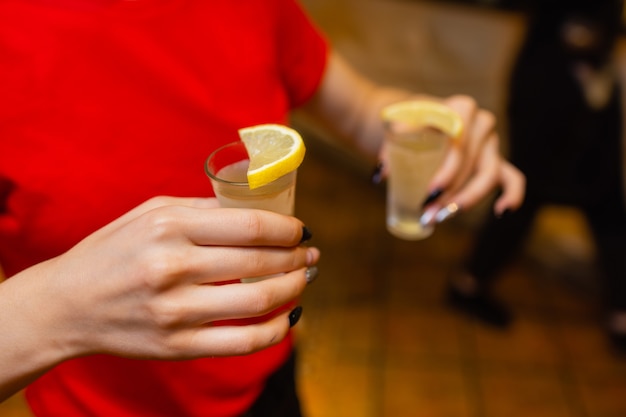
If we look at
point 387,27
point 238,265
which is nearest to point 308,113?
point 238,265

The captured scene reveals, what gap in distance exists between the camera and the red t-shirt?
0.68 metres

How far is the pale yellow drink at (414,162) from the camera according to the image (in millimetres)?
1036

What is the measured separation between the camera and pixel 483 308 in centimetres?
241

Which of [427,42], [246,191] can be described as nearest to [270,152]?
[246,191]

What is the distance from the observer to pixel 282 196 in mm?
734

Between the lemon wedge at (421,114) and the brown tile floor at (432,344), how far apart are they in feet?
4.32

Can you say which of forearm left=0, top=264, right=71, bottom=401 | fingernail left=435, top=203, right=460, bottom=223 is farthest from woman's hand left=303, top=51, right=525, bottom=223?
forearm left=0, top=264, right=71, bottom=401

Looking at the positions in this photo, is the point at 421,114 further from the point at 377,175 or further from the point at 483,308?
the point at 483,308

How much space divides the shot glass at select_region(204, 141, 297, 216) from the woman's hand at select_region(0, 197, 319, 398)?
9 centimetres

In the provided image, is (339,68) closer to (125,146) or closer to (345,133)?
(345,133)

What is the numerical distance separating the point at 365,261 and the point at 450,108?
5.79 ft

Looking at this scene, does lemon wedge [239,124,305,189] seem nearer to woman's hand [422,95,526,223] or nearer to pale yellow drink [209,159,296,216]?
pale yellow drink [209,159,296,216]

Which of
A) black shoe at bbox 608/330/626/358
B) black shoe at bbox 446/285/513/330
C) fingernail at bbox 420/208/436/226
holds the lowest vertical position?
black shoe at bbox 608/330/626/358

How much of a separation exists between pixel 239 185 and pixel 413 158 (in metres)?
0.49
